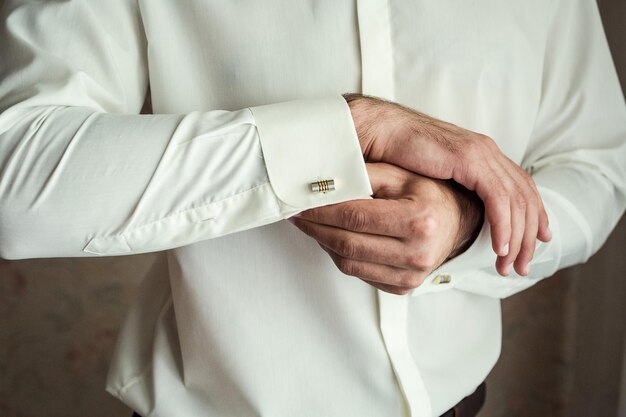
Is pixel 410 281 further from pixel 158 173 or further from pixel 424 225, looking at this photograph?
pixel 158 173

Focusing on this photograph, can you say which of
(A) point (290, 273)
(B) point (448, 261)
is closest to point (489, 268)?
(B) point (448, 261)

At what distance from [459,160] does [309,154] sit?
19 centimetres

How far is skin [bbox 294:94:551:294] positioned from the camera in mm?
681

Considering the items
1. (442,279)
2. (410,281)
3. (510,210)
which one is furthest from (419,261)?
(442,279)

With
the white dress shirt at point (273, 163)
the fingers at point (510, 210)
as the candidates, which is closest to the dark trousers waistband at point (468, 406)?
the white dress shirt at point (273, 163)

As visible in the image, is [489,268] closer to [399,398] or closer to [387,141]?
[399,398]

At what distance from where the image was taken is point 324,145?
27.1 inches

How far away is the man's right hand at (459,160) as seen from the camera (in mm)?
723

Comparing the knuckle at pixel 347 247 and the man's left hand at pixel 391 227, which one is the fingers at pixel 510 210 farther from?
the knuckle at pixel 347 247

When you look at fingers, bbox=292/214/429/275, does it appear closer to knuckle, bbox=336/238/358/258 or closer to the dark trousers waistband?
knuckle, bbox=336/238/358/258

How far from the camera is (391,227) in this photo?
67 centimetres

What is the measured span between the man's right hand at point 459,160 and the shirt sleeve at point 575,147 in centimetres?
20

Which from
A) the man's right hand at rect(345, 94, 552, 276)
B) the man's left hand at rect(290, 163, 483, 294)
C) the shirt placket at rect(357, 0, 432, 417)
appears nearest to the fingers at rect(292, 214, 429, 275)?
the man's left hand at rect(290, 163, 483, 294)

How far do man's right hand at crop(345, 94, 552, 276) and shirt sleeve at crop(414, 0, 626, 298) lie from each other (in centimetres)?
20
